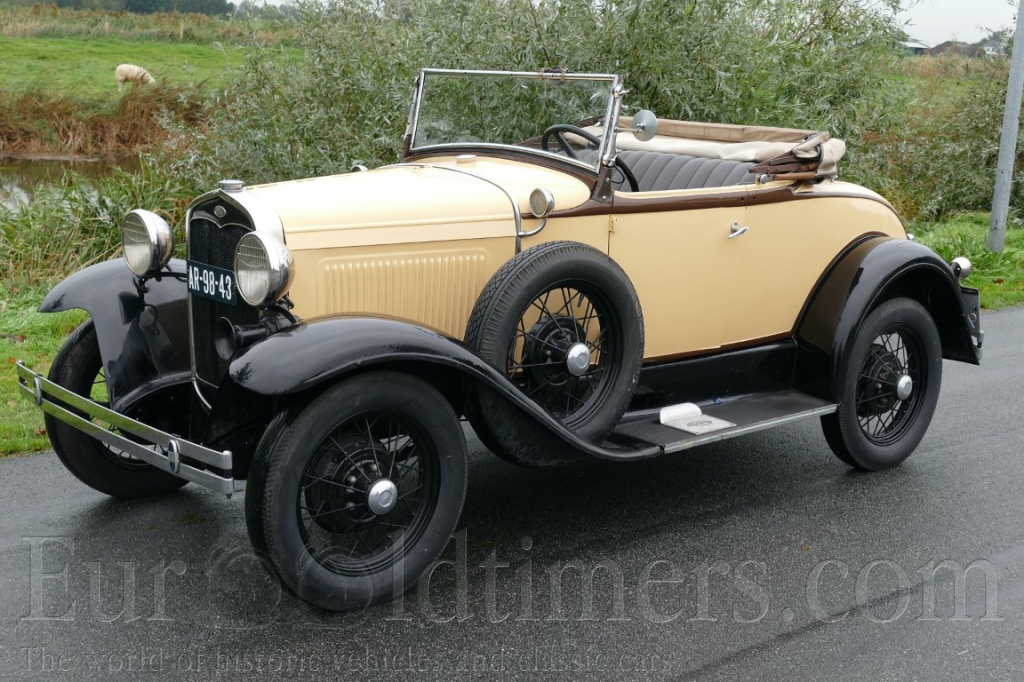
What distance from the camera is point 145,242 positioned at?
376 centimetres

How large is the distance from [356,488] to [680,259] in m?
1.70

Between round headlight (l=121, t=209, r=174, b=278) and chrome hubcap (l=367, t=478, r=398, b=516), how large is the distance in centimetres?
134

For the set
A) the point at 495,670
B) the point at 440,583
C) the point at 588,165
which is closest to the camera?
the point at 495,670

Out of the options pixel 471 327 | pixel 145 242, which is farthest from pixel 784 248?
pixel 145 242

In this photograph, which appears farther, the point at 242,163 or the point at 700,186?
the point at 242,163

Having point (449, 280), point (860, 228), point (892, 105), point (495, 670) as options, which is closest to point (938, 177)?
point (892, 105)

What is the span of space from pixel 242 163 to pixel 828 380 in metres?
5.32

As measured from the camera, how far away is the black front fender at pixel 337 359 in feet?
9.52

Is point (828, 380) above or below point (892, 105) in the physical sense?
below

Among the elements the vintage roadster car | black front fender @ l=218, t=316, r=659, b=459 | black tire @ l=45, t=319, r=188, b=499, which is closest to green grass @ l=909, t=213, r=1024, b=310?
the vintage roadster car

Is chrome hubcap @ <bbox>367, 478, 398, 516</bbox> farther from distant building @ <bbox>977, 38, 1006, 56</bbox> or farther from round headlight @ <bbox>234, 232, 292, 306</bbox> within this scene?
distant building @ <bbox>977, 38, 1006, 56</bbox>

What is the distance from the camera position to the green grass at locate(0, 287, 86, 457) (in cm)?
457

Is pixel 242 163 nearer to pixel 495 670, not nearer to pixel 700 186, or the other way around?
pixel 700 186

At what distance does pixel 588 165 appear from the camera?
156 inches
